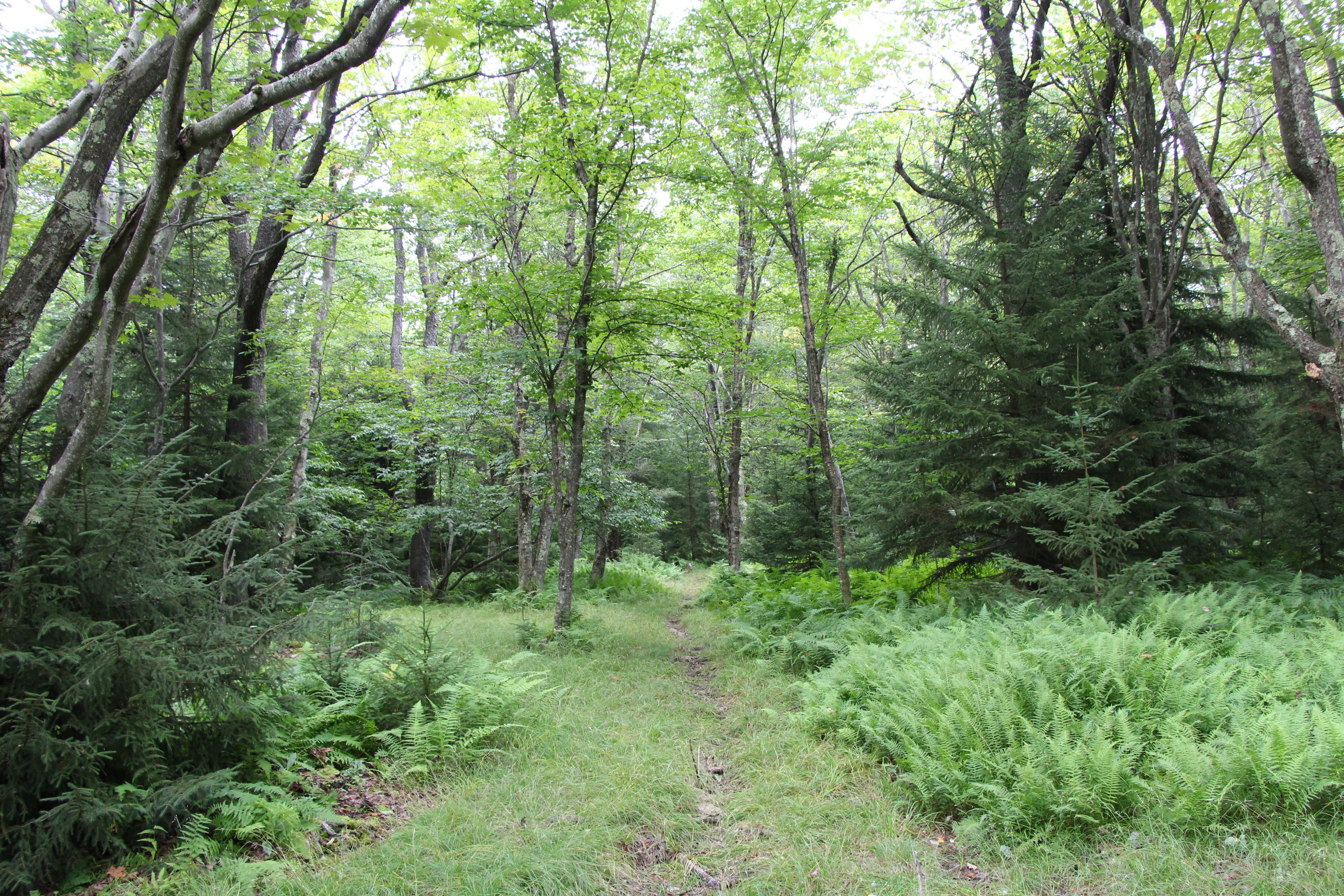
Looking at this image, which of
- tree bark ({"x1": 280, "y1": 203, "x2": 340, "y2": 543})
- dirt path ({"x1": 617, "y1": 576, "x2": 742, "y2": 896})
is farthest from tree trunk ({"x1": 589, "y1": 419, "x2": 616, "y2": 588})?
dirt path ({"x1": 617, "y1": 576, "x2": 742, "y2": 896})

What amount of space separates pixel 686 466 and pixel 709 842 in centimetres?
1346

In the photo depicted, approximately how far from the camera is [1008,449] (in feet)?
25.2

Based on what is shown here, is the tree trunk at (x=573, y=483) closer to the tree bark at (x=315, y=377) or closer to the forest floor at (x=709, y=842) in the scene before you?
the forest floor at (x=709, y=842)

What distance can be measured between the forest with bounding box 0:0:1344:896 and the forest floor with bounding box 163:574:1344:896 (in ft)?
0.10

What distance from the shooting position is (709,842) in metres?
3.62

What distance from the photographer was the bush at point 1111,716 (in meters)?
3.07

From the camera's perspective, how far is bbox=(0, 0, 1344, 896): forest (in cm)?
317

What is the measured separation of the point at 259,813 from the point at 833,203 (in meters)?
8.96

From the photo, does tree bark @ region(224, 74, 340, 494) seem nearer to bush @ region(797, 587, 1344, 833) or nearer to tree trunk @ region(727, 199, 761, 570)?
tree trunk @ region(727, 199, 761, 570)

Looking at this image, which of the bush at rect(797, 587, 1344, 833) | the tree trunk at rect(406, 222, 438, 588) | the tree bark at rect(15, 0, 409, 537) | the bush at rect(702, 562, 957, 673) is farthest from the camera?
the tree trunk at rect(406, 222, 438, 588)

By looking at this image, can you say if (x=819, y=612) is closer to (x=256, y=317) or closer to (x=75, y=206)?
(x=75, y=206)

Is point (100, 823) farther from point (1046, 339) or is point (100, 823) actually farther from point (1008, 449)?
point (1046, 339)

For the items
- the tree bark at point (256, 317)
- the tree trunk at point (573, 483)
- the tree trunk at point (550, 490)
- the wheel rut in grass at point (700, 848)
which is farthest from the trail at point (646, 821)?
the tree bark at point (256, 317)

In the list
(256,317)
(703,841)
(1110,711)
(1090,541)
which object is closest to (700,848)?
(703,841)
